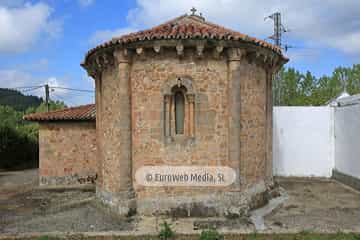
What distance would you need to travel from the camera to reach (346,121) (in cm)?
1340

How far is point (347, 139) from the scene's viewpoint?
13.3 metres

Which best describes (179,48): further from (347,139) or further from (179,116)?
(347,139)

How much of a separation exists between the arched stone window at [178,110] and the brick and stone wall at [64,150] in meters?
5.80

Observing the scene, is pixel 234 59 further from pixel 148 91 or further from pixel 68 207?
pixel 68 207

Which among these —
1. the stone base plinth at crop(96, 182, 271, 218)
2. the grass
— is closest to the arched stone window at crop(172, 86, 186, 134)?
the stone base plinth at crop(96, 182, 271, 218)

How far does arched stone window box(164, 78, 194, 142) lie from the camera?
7.77m

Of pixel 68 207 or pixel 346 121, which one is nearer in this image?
pixel 68 207

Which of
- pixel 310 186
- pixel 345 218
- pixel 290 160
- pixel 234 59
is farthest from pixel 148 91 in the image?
pixel 290 160

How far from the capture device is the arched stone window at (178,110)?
7.77 meters

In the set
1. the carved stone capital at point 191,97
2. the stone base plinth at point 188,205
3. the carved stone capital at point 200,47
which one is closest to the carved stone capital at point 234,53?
the carved stone capital at point 200,47

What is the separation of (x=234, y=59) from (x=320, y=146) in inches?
384

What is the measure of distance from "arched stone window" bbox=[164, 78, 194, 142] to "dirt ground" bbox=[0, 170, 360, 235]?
2327 millimetres

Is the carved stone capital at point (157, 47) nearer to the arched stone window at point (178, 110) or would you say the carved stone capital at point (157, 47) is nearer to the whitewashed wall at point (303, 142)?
the arched stone window at point (178, 110)

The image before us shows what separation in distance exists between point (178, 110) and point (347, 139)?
9514 mm
